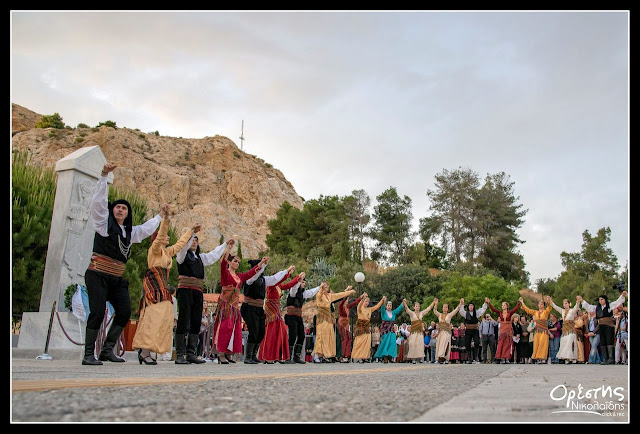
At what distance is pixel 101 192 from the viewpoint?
677cm

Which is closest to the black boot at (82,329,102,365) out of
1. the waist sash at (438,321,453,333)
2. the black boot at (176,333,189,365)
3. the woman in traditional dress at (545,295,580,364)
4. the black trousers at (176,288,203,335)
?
the black trousers at (176,288,203,335)

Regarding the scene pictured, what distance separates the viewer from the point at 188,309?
8.19 meters

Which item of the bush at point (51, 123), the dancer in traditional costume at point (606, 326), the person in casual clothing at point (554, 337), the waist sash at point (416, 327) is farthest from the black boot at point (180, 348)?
the bush at point (51, 123)

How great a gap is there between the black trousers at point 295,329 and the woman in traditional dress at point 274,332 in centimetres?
60

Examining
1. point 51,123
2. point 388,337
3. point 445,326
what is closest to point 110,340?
point 388,337

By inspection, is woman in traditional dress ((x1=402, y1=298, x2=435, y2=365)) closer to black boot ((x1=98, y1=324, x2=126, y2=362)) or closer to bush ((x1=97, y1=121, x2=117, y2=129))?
black boot ((x1=98, y1=324, x2=126, y2=362))

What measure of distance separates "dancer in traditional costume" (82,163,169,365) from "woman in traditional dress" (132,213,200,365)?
689mm

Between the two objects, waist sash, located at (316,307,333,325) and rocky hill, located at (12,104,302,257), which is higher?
rocky hill, located at (12,104,302,257)

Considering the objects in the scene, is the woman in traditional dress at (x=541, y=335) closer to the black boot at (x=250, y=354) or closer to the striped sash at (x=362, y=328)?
the striped sash at (x=362, y=328)

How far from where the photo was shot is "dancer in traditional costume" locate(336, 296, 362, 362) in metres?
17.6

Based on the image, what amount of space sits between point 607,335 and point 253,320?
10627mm

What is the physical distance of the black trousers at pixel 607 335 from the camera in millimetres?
16047

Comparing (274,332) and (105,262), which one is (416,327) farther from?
(105,262)

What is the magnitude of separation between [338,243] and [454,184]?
42.8 ft
